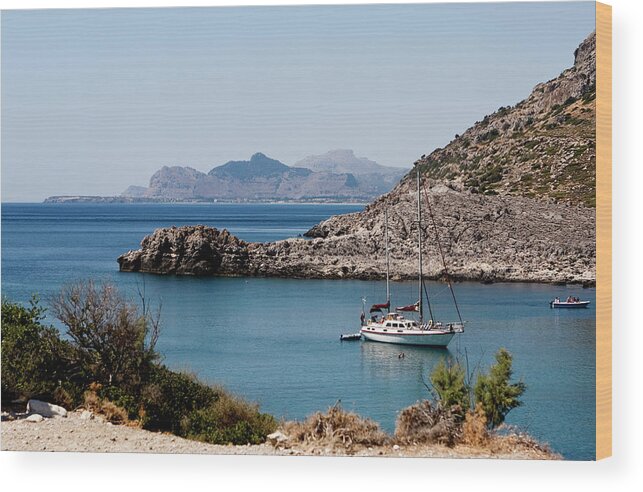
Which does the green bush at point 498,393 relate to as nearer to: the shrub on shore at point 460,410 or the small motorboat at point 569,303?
the shrub on shore at point 460,410

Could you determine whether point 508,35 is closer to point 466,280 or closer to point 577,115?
point 577,115

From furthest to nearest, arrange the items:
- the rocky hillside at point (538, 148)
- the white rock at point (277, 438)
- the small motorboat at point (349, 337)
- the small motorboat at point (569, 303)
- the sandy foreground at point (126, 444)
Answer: the small motorboat at point (569, 303), the small motorboat at point (349, 337), the rocky hillside at point (538, 148), the white rock at point (277, 438), the sandy foreground at point (126, 444)

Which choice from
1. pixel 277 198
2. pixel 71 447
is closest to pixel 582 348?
pixel 277 198

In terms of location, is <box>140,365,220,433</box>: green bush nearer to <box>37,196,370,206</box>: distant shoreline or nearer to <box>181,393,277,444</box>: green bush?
<box>181,393,277,444</box>: green bush

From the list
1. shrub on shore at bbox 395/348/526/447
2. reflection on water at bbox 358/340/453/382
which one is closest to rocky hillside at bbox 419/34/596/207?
shrub on shore at bbox 395/348/526/447

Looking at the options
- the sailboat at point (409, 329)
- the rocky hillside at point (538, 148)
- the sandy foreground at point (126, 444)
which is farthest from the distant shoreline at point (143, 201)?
the sandy foreground at point (126, 444)

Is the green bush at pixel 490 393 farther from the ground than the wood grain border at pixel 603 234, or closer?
closer

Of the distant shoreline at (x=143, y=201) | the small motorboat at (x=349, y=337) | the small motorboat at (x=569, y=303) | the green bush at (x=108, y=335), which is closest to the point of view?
the green bush at (x=108, y=335)
